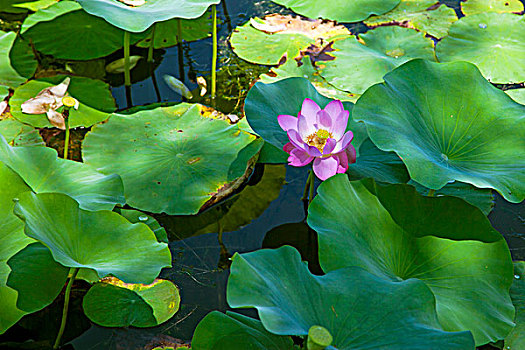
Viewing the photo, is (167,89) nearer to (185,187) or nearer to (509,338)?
(185,187)

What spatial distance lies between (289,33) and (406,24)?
0.62m

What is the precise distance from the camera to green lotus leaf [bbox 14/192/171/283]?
120 cm

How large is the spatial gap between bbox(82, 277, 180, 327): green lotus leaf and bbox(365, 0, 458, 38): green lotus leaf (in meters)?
1.85

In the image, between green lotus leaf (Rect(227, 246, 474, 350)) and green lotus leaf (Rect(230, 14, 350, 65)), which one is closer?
green lotus leaf (Rect(227, 246, 474, 350))

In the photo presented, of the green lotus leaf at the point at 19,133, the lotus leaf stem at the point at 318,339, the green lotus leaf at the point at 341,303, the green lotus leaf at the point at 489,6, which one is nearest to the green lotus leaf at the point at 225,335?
the green lotus leaf at the point at 341,303

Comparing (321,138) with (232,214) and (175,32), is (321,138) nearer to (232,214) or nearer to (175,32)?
(232,214)

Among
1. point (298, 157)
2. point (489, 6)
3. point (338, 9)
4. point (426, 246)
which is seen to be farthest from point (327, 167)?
point (489, 6)

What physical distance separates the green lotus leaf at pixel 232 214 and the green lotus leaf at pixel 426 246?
0.47 m

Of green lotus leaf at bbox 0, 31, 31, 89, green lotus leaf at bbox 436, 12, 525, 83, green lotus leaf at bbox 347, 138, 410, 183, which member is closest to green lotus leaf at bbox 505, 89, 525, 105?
green lotus leaf at bbox 436, 12, 525, 83

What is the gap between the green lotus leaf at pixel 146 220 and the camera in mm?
1580

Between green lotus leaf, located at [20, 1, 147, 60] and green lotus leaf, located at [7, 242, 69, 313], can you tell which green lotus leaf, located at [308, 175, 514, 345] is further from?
green lotus leaf, located at [20, 1, 147, 60]

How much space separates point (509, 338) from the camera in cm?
131

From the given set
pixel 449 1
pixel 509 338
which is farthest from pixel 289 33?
pixel 509 338

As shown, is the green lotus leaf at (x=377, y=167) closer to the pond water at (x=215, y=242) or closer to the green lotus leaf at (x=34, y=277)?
the pond water at (x=215, y=242)
